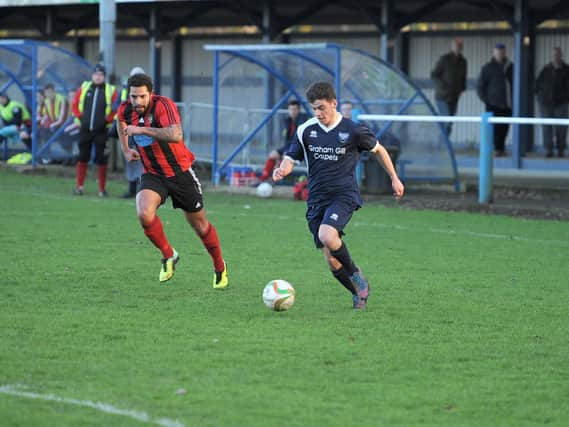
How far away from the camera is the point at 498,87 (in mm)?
21547

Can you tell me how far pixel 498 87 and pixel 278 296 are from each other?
1412 centimetres

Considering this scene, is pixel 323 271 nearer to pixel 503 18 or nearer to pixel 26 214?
pixel 26 214

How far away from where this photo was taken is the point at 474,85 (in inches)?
953

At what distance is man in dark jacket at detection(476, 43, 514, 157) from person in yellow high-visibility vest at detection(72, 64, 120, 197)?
725 cm

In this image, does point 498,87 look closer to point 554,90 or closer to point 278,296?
point 554,90

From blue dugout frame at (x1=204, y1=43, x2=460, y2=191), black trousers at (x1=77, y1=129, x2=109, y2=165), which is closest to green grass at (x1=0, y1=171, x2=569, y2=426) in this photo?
black trousers at (x1=77, y1=129, x2=109, y2=165)

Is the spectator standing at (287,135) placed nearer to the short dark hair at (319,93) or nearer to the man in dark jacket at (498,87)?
the man in dark jacket at (498,87)

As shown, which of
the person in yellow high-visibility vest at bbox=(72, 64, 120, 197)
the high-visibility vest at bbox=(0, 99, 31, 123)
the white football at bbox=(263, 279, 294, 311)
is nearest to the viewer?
the white football at bbox=(263, 279, 294, 311)

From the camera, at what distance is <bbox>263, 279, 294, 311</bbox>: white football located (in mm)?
8258

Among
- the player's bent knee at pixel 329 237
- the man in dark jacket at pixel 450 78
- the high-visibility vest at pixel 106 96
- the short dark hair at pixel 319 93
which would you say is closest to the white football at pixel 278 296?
the player's bent knee at pixel 329 237

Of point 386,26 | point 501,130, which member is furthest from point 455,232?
point 386,26

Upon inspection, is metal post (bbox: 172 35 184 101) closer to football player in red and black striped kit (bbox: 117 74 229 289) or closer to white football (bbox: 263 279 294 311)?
football player in red and black striped kit (bbox: 117 74 229 289)

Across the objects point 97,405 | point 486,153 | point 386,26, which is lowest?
point 97,405

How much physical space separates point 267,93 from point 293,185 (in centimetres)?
354
